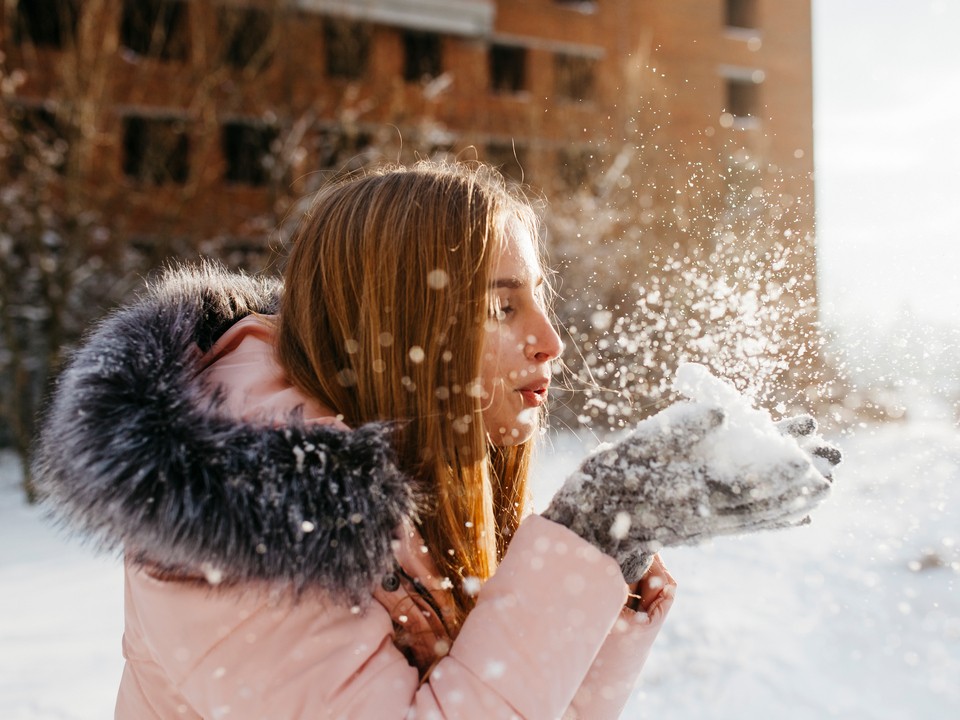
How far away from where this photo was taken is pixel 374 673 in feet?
3.19

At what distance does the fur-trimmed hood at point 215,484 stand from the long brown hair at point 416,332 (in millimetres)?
159

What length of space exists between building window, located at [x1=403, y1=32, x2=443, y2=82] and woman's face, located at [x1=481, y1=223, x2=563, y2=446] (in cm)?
1706

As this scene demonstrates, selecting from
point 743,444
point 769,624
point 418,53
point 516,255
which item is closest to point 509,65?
point 418,53

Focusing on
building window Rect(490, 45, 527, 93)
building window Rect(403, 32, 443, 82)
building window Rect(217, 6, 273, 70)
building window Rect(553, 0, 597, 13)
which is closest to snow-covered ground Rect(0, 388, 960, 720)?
building window Rect(217, 6, 273, 70)

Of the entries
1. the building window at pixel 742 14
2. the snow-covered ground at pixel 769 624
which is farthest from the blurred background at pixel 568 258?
the building window at pixel 742 14

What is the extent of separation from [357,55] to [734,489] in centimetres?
1143

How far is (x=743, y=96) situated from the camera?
67.5 feet

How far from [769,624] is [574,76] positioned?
14997 millimetres

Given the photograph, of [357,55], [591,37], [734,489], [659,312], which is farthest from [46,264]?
[591,37]

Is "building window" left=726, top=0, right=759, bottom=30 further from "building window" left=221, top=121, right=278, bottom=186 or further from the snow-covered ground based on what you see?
the snow-covered ground

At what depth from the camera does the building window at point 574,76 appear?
14330 mm

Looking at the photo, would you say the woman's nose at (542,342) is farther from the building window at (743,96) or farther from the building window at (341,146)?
the building window at (743,96)

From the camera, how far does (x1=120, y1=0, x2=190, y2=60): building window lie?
389 inches

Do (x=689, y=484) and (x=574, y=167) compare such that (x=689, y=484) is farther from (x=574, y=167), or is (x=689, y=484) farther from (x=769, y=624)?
(x=574, y=167)
